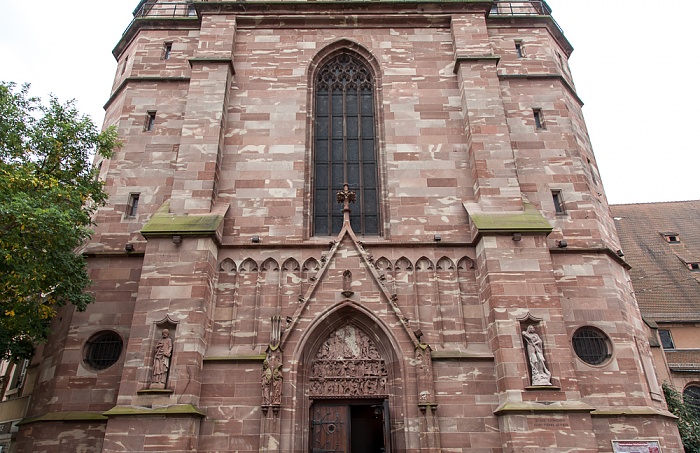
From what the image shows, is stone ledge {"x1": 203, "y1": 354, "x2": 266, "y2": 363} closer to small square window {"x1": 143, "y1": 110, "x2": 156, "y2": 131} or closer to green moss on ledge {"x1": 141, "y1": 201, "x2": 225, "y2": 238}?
green moss on ledge {"x1": 141, "y1": 201, "x2": 225, "y2": 238}

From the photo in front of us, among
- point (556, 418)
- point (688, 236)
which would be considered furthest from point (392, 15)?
point (688, 236)

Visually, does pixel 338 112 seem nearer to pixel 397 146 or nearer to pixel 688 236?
pixel 397 146

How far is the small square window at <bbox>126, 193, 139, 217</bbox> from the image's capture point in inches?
518

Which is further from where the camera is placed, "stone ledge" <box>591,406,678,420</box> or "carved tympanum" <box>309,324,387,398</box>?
"stone ledge" <box>591,406,678,420</box>

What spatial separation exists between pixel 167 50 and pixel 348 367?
12.1m

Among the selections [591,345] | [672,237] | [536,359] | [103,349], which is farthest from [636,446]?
[672,237]

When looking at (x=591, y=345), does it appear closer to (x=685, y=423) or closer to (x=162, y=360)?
(x=685, y=423)

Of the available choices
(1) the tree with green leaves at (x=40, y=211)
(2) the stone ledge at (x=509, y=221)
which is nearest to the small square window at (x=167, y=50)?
→ (1) the tree with green leaves at (x=40, y=211)

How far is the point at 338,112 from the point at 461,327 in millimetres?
7079

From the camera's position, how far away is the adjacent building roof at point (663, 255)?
22.5 metres

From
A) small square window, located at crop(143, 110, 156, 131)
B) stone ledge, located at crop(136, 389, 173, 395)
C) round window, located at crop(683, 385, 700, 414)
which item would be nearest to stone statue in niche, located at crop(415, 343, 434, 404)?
stone ledge, located at crop(136, 389, 173, 395)

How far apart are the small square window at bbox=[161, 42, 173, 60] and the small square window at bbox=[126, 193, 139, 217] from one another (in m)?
5.26

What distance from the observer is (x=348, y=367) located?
1069 centimetres

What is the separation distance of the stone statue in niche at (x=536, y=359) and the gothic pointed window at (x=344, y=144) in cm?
446
